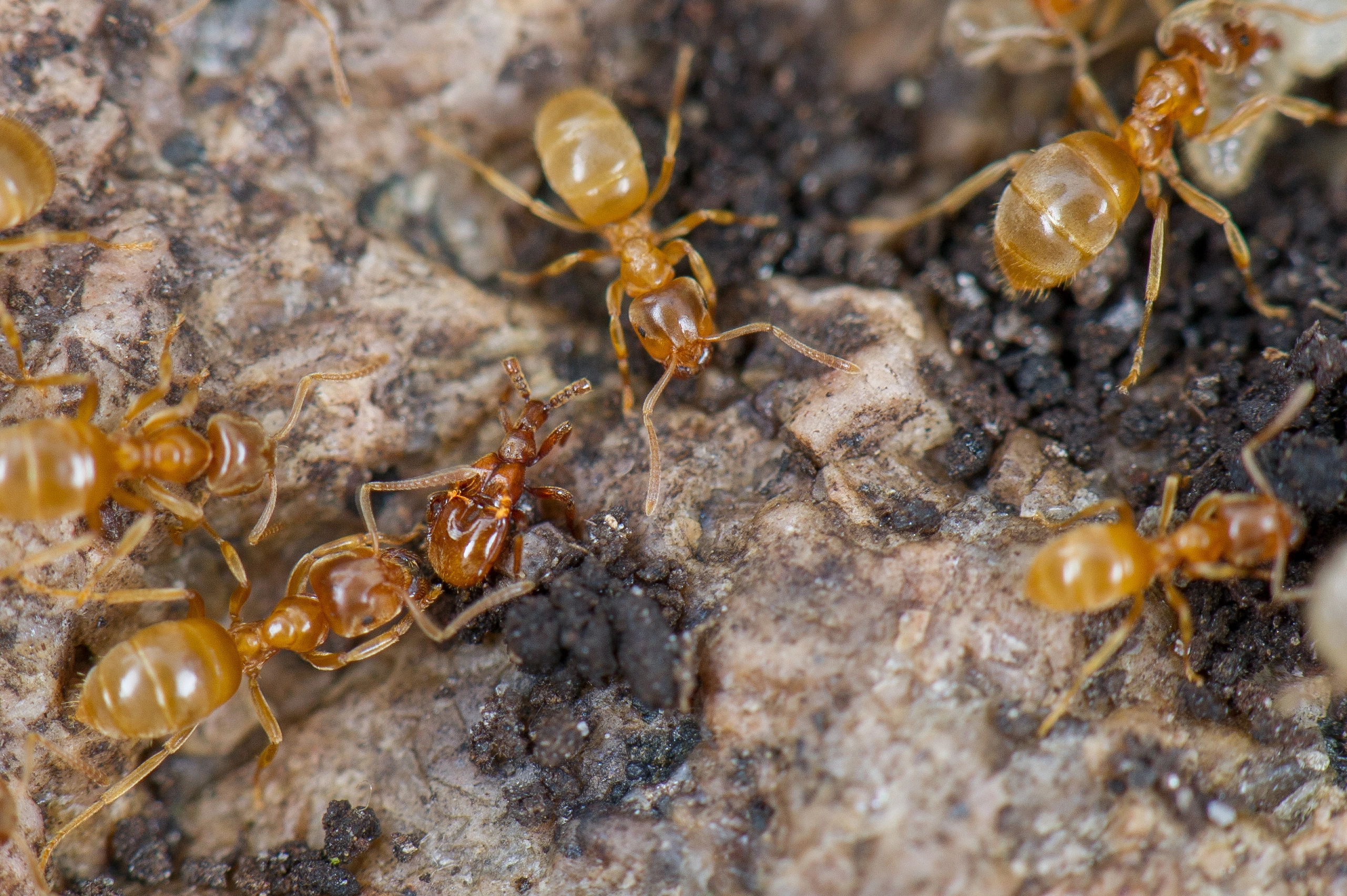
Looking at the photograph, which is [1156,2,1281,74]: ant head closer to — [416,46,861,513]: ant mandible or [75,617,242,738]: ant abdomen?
[416,46,861,513]: ant mandible

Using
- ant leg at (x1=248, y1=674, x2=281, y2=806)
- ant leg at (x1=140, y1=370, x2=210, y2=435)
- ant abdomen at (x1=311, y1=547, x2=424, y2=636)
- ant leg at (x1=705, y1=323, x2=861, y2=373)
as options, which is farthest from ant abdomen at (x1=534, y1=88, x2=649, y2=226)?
ant leg at (x1=248, y1=674, x2=281, y2=806)

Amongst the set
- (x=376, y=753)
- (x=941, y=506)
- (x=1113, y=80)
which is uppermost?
(x=1113, y=80)

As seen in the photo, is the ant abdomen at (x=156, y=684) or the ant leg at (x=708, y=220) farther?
the ant leg at (x=708, y=220)

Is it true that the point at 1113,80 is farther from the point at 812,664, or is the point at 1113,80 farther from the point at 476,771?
the point at 476,771

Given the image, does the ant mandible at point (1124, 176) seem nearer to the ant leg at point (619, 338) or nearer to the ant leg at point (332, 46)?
the ant leg at point (619, 338)

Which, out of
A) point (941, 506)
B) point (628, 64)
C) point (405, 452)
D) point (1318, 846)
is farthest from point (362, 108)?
point (1318, 846)

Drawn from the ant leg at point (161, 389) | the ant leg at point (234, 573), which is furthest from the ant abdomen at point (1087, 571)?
the ant leg at point (161, 389)
